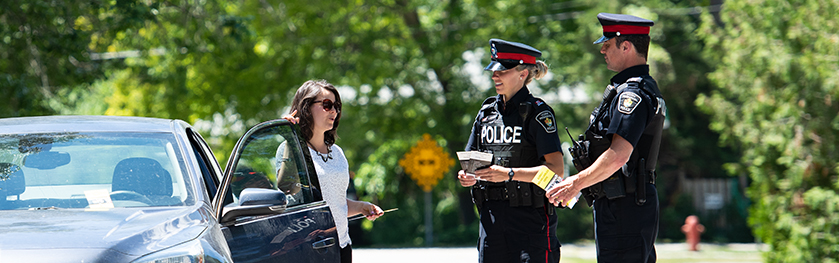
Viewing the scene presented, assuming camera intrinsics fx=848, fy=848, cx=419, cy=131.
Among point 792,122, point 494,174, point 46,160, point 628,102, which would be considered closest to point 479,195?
point 494,174

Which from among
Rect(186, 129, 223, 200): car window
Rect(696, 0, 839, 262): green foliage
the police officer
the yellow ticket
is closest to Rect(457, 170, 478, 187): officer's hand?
the police officer

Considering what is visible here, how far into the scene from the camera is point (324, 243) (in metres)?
3.93

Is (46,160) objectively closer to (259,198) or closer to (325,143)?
(259,198)

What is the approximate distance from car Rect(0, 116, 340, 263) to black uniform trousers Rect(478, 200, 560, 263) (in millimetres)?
866

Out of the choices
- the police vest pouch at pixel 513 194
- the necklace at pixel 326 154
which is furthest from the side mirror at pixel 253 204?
the police vest pouch at pixel 513 194

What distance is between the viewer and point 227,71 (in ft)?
62.7

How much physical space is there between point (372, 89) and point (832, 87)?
1100 centimetres

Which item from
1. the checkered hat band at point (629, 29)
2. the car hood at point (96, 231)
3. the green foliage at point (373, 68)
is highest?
the green foliage at point (373, 68)

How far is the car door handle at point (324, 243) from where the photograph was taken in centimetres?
384

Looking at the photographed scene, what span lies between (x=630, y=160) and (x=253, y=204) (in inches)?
74.1

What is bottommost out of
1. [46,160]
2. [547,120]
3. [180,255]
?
[180,255]

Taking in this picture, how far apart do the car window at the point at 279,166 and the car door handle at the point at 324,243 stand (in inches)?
8.1

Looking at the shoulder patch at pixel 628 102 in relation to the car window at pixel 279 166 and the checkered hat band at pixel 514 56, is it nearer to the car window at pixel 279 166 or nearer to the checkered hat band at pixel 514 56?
the checkered hat band at pixel 514 56

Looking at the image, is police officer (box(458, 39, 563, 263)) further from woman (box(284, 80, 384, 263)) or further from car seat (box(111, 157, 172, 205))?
car seat (box(111, 157, 172, 205))
